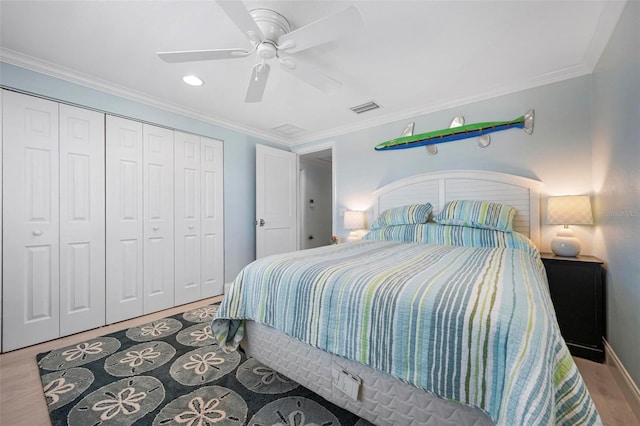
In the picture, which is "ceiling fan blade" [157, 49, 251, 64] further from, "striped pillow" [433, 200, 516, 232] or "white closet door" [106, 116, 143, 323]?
"striped pillow" [433, 200, 516, 232]

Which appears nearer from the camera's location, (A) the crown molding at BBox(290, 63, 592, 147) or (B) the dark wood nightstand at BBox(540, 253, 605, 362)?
(B) the dark wood nightstand at BBox(540, 253, 605, 362)

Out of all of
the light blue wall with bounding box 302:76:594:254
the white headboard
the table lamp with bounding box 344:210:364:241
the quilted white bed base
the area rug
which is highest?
the light blue wall with bounding box 302:76:594:254

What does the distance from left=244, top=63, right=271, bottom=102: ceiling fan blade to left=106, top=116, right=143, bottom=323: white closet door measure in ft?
4.70

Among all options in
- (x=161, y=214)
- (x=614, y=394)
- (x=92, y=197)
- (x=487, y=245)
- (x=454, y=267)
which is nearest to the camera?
(x=454, y=267)

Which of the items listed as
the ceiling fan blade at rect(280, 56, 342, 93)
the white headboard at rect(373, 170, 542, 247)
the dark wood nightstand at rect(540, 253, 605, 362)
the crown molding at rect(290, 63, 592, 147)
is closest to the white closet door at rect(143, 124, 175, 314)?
the ceiling fan blade at rect(280, 56, 342, 93)

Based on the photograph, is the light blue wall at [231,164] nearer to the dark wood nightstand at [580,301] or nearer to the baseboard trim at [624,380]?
the dark wood nightstand at [580,301]

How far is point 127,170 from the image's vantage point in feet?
8.82

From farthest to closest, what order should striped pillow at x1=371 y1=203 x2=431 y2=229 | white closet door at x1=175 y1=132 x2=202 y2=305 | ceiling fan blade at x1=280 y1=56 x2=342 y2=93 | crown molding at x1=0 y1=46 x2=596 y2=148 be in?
white closet door at x1=175 y1=132 x2=202 y2=305, striped pillow at x1=371 y1=203 x2=431 y2=229, crown molding at x1=0 y1=46 x2=596 y2=148, ceiling fan blade at x1=280 y1=56 x2=342 y2=93

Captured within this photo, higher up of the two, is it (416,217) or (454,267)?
(416,217)

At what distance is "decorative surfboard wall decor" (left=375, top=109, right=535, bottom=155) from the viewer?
8.51ft

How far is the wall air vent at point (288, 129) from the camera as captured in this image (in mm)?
3836

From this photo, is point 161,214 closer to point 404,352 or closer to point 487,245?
point 404,352

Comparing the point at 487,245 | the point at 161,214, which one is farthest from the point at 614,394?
the point at 161,214

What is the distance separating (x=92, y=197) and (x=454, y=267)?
3.05 meters
